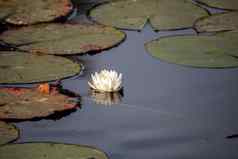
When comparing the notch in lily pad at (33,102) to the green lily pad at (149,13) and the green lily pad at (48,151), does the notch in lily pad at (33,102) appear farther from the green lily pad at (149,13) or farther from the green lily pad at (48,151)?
the green lily pad at (149,13)

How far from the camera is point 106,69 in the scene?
17.0ft

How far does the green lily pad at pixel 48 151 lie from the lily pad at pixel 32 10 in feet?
6.84

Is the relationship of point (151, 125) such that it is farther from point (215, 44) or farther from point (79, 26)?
Answer: point (79, 26)

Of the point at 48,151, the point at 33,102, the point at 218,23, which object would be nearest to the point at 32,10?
the point at 218,23

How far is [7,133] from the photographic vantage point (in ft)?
14.0

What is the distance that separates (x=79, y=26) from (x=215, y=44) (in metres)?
1.14

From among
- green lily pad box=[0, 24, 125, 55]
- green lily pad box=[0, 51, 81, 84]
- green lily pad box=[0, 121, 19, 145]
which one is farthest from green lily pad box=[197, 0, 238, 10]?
green lily pad box=[0, 121, 19, 145]

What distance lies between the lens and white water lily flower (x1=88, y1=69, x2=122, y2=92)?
482 cm

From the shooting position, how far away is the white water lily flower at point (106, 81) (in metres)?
4.82

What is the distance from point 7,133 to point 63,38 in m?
1.52

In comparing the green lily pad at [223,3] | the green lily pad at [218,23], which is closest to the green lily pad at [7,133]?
the green lily pad at [218,23]

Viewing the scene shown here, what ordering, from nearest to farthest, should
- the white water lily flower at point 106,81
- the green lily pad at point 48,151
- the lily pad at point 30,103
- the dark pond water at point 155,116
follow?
the green lily pad at point 48,151 → the dark pond water at point 155,116 → the lily pad at point 30,103 → the white water lily flower at point 106,81

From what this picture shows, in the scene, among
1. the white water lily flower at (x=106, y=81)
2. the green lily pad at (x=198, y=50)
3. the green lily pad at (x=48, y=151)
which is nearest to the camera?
the green lily pad at (x=48, y=151)

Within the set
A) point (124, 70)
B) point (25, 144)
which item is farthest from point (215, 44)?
point (25, 144)
